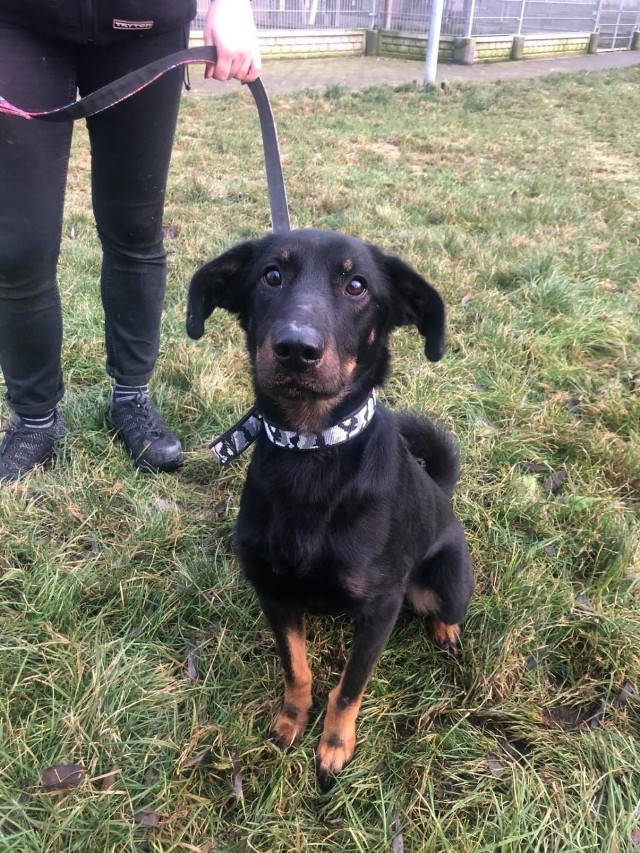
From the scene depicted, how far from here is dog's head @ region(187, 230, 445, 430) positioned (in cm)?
154

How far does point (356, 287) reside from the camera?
5.83 ft

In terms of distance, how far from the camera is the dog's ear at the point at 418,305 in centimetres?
183

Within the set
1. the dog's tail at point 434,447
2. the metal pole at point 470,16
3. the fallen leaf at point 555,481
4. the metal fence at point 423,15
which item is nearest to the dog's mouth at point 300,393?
the dog's tail at point 434,447

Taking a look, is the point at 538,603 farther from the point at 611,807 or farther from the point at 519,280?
the point at 519,280

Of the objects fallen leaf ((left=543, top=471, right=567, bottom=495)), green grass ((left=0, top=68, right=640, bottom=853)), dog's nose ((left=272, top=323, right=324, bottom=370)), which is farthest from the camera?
fallen leaf ((left=543, top=471, right=567, bottom=495))

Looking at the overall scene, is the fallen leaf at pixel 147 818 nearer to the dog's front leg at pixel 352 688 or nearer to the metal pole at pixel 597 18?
the dog's front leg at pixel 352 688

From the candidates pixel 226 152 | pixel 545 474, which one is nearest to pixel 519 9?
pixel 226 152

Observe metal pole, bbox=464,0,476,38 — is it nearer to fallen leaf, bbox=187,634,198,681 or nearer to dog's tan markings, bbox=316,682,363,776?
fallen leaf, bbox=187,634,198,681

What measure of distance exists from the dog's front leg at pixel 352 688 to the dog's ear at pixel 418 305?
0.75 m

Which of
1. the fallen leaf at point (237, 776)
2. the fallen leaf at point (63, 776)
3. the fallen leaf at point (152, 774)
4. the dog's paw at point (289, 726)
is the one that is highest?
the fallen leaf at point (63, 776)

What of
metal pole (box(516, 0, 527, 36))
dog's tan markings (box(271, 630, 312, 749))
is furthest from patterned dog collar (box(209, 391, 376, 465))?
metal pole (box(516, 0, 527, 36))

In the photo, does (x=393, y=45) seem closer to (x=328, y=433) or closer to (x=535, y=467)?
(x=535, y=467)

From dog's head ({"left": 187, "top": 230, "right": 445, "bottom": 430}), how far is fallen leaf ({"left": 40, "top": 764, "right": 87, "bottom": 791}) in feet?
3.31

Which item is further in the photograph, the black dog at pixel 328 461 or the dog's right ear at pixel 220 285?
the dog's right ear at pixel 220 285
